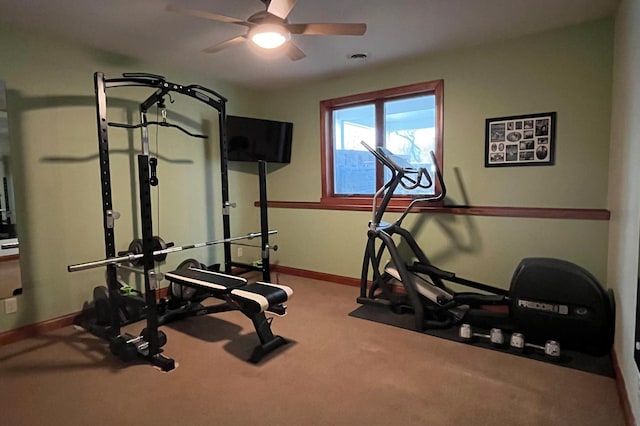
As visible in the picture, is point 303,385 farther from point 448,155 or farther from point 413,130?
point 413,130

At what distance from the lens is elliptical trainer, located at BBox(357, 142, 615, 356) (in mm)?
2431

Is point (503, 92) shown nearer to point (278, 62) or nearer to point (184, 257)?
point (278, 62)

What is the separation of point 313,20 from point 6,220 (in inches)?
108

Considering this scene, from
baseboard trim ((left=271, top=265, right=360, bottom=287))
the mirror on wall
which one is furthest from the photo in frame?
the mirror on wall

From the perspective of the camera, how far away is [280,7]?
2.12 metres

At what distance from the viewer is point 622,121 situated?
2258mm

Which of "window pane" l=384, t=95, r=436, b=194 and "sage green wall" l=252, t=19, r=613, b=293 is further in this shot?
"window pane" l=384, t=95, r=436, b=194

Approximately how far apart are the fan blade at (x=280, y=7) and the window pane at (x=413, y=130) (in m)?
1.96

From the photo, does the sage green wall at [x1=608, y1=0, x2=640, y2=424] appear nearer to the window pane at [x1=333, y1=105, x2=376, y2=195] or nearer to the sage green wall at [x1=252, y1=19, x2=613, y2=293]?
the sage green wall at [x1=252, y1=19, x2=613, y2=293]

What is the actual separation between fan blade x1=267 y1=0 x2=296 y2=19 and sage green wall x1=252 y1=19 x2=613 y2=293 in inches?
73.3

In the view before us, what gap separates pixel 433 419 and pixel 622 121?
2.11 meters

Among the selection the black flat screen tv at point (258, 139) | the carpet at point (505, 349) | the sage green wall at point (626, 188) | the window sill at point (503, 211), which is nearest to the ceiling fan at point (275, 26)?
the sage green wall at point (626, 188)

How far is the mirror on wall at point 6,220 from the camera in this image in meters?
2.71

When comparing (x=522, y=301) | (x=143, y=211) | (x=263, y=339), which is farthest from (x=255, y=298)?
(x=522, y=301)
